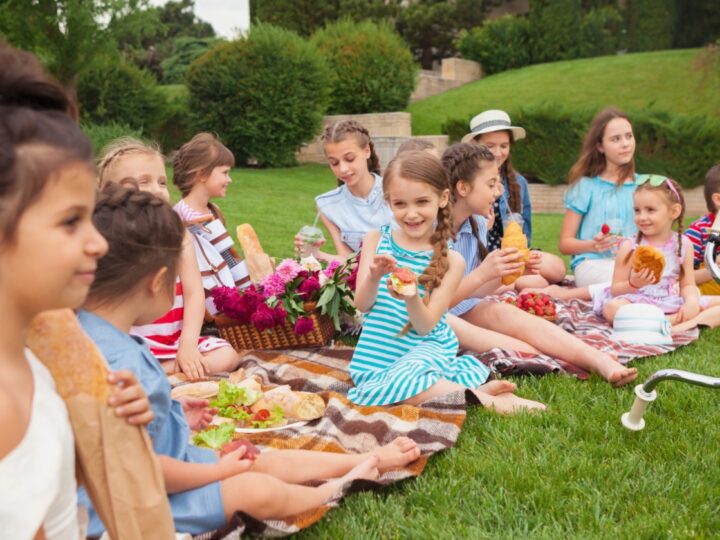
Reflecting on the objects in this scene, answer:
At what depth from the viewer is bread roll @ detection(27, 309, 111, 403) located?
1730 millimetres

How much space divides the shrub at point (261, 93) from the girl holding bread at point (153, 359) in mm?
16222

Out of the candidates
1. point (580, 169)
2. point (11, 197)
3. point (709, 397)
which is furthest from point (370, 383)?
point (580, 169)

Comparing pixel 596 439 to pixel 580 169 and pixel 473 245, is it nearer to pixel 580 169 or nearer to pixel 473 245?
pixel 473 245

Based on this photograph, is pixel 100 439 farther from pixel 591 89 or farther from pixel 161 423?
pixel 591 89

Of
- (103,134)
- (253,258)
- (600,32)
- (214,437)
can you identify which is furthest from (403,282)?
(600,32)

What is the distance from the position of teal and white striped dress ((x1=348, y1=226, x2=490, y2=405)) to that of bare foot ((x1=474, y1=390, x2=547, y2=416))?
0.22m

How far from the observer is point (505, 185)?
247 inches

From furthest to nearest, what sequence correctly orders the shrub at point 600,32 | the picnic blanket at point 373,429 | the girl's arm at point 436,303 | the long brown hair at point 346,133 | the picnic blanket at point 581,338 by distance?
the shrub at point 600,32 < the long brown hair at point 346,133 < the picnic blanket at point 581,338 < the girl's arm at point 436,303 < the picnic blanket at point 373,429

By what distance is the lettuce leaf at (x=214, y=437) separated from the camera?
311 centimetres

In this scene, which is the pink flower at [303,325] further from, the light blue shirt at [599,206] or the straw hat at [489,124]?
the light blue shirt at [599,206]

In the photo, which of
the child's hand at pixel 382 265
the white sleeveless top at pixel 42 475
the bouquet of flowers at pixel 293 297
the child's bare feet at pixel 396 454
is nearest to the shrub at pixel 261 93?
the bouquet of flowers at pixel 293 297

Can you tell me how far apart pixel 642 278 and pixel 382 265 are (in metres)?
2.41

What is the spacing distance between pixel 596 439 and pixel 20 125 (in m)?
2.68

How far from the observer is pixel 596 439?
3367 mm
